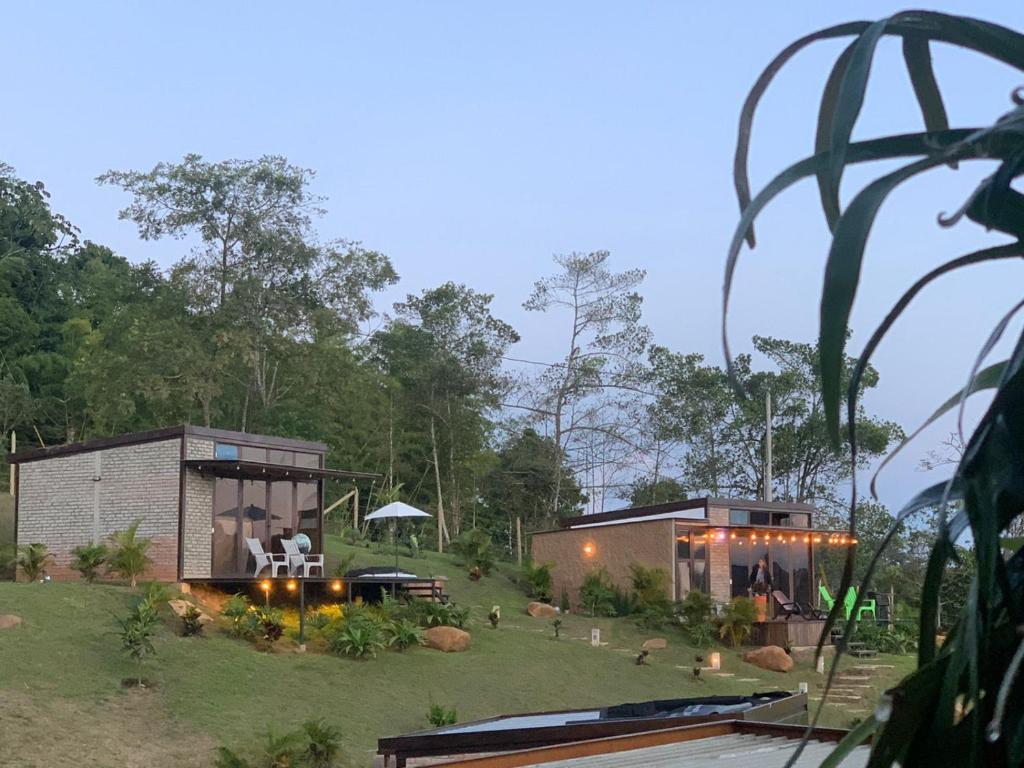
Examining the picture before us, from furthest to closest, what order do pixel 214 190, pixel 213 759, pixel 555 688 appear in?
pixel 214 190 < pixel 555 688 < pixel 213 759

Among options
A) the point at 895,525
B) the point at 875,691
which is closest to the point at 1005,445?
the point at 895,525

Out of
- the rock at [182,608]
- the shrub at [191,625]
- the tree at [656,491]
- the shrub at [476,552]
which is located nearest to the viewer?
the shrub at [191,625]

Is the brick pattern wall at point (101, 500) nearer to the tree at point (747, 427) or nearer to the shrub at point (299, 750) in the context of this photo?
the shrub at point (299, 750)

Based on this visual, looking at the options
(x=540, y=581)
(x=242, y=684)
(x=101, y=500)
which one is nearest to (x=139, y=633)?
(x=242, y=684)

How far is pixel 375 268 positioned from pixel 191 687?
19220mm

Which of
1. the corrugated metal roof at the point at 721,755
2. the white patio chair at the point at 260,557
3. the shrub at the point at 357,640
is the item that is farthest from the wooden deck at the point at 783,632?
the corrugated metal roof at the point at 721,755

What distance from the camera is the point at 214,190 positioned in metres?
32.2

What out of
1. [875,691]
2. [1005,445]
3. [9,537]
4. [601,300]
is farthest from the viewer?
[601,300]

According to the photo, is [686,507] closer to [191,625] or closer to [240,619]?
[240,619]

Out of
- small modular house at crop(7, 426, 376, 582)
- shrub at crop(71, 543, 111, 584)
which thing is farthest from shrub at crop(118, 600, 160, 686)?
small modular house at crop(7, 426, 376, 582)

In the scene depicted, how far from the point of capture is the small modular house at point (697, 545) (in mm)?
27031

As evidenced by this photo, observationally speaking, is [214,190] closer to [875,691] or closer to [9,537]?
[9,537]

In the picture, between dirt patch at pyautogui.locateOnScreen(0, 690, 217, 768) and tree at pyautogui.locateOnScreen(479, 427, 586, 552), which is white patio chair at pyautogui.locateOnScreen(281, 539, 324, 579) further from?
tree at pyautogui.locateOnScreen(479, 427, 586, 552)

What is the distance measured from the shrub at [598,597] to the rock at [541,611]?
712mm
